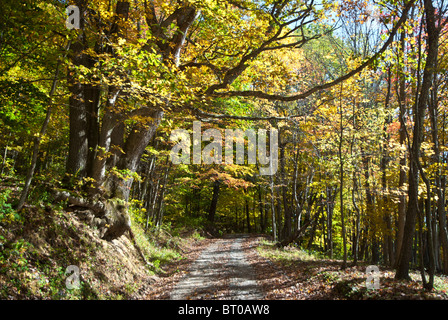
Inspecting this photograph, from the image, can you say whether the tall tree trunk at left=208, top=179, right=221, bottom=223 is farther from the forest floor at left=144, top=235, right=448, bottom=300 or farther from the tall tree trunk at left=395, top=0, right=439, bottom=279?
the tall tree trunk at left=395, top=0, right=439, bottom=279

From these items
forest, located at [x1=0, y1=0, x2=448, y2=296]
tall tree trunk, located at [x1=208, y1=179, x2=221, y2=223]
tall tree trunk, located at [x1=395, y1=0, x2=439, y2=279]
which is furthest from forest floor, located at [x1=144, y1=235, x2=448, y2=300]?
tall tree trunk, located at [x1=208, y1=179, x2=221, y2=223]

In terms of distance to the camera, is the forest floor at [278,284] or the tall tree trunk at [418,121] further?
the tall tree trunk at [418,121]

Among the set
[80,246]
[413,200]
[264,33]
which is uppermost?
[264,33]

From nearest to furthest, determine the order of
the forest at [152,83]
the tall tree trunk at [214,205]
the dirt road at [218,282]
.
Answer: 1. the forest at [152,83]
2. the dirt road at [218,282]
3. the tall tree trunk at [214,205]

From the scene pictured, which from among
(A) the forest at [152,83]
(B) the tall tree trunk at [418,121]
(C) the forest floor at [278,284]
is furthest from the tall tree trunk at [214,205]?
(B) the tall tree trunk at [418,121]

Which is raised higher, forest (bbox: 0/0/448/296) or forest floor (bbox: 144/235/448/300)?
forest (bbox: 0/0/448/296)

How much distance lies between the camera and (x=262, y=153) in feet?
55.7

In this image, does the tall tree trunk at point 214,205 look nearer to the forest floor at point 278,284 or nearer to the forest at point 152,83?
the forest at point 152,83

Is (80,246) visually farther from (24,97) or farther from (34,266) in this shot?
(24,97)

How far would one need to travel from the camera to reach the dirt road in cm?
595

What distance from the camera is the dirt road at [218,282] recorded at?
5946mm


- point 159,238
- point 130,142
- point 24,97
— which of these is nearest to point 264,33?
point 130,142
